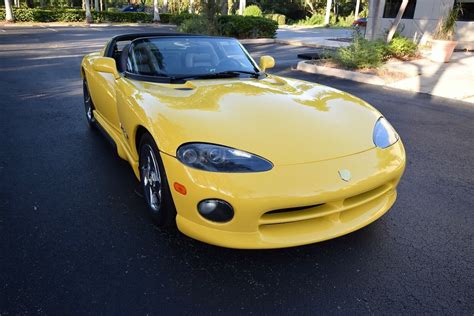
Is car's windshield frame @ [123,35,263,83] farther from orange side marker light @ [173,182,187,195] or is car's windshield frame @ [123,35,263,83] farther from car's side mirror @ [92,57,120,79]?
orange side marker light @ [173,182,187,195]

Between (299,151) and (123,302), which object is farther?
(299,151)

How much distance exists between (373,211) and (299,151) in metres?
0.66

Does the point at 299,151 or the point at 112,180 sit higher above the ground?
the point at 299,151

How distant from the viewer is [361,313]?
1.94m

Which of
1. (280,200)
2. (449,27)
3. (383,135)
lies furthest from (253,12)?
(280,200)

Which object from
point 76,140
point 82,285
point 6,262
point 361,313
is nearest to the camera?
point 361,313

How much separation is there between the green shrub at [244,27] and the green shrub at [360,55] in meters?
8.98

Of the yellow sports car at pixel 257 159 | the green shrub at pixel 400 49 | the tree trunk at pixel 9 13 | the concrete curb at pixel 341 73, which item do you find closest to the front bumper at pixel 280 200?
the yellow sports car at pixel 257 159

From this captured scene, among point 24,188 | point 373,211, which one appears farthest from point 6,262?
point 373,211

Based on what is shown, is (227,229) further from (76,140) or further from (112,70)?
(76,140)

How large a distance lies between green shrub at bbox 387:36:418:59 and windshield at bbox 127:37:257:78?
29.3 ft

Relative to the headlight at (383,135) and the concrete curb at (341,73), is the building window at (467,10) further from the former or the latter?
the headlight at (383,135)

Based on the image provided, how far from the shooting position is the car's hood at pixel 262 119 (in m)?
2.23

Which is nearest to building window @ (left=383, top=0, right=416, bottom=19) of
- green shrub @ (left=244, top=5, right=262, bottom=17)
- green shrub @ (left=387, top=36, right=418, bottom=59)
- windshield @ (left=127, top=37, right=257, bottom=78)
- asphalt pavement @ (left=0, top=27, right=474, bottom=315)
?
green shrub @ (left=387, top=36, right=418, bottom=59)
